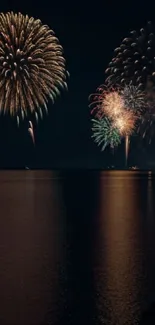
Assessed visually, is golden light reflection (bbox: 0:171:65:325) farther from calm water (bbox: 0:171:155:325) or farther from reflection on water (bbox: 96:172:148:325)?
reflection on water (bbox: 96:172:148:325)

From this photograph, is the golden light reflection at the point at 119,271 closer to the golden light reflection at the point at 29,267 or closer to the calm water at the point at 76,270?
the calm water at the point at 76,270

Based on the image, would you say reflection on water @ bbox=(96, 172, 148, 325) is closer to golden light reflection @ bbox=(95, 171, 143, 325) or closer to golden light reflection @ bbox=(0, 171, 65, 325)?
golden light reflection @ bbox=(95, 171, 143, 325)

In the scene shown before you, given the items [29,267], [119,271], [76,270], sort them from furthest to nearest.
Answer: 1. [29,267]
2. [76,270]
3. [119,271]

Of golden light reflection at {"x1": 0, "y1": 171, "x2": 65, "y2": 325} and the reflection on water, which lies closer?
the reflection on water

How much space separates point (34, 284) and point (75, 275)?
163 cm

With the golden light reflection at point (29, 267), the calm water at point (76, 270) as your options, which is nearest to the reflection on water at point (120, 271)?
the calm water at point (76, 270)

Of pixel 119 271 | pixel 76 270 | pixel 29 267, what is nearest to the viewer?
pixel 119 271

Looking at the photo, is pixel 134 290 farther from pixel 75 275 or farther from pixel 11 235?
pixel 11 235

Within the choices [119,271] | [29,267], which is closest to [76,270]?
[119,271]

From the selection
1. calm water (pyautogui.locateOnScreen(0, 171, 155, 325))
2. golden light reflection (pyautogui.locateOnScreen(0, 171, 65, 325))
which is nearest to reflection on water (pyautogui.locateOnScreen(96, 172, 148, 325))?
calm water (pyautogui.locateOnScreen(0, 171, 155, 325))

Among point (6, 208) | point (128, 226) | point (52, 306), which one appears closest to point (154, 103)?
point (6, 208)

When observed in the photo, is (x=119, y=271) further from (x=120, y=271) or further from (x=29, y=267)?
(x=29, y=267)

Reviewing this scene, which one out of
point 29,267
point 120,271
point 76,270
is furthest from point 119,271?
point 29,267

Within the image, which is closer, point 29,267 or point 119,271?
point 119,271
